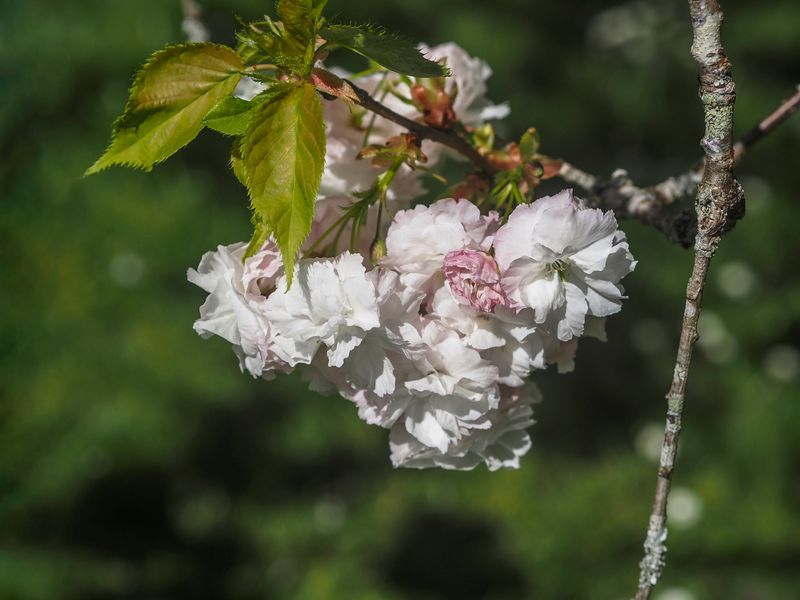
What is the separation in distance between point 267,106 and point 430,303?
5.8 inches

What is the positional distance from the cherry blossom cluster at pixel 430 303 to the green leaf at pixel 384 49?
0.08m

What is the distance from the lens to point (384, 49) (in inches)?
17.3

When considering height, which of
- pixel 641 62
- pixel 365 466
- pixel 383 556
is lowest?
pixel 383 556

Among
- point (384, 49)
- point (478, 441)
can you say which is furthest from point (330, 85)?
point (478, 441)

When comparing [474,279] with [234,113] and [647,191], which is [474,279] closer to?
[234,113]

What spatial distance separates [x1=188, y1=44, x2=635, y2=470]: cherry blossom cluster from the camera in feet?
1.50

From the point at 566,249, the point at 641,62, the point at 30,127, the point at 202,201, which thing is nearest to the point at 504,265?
the point at 566,249

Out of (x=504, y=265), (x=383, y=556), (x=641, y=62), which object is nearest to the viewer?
(x=504, y=265)

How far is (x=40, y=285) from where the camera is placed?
2.01 metres

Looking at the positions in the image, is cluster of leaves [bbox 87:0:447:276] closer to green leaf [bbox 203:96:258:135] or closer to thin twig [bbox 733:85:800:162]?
green leaf [bbox 203:96:258:135]

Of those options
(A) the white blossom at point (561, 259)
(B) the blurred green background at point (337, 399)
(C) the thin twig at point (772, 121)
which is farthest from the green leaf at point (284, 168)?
(B) the blurred green background at point (337, 399)

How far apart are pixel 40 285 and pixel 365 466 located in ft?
2.86

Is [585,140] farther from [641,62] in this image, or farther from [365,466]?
[365,466]

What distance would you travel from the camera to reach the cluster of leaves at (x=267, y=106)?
41cm
